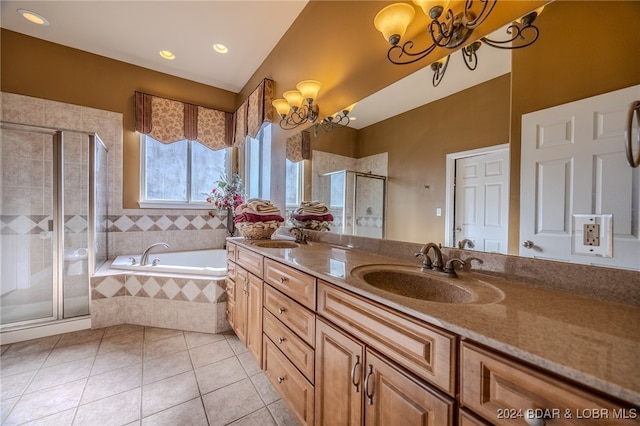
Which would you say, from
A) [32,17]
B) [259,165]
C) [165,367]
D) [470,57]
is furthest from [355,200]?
[32,17]

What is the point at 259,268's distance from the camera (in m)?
1.52

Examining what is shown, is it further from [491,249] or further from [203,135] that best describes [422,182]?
[203,135]

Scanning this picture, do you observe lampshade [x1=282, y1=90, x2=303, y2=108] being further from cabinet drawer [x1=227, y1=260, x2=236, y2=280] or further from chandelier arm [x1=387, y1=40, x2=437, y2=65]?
cabinet drawer [x1=227, y1=260, x2=236, y2=280]

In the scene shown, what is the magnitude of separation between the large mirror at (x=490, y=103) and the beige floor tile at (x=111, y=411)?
172 cm

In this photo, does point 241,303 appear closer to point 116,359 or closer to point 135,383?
point 135,383

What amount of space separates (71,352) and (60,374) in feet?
1.05

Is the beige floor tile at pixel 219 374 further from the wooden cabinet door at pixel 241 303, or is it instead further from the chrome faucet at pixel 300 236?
the chrome faucet at pixel 300 236

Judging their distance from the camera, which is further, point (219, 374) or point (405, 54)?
point (219, 374)

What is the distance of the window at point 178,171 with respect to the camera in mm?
3201

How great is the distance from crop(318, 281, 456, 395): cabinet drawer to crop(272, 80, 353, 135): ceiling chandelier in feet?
4.10

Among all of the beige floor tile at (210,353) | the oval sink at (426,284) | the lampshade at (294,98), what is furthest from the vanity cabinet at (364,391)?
the lampshade at (294,98)

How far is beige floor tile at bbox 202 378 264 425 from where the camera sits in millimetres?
1337

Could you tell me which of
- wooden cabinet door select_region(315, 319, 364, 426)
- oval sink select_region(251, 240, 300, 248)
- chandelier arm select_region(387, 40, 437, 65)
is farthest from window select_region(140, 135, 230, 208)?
wooden cabinet door select_region(315, 319, 364, 426)

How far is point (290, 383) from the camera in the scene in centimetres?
121
